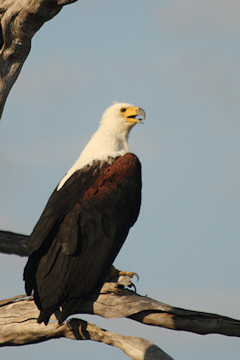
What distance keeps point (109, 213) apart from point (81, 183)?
43cm

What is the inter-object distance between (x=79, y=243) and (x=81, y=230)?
0.44 ft

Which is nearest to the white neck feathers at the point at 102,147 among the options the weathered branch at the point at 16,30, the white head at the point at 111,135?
the white head at the point at 111,135

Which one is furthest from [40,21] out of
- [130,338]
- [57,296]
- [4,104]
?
[130,338]

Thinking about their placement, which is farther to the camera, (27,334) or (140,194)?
(140,194)

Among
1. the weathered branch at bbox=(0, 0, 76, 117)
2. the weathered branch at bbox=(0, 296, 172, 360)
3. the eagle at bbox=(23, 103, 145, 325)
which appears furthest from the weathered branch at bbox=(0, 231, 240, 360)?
the weathered branch at bbox=(0, 0, 76, 117)

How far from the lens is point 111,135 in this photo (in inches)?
328

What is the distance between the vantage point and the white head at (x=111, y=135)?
8.07m

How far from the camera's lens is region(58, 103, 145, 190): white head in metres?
8.07

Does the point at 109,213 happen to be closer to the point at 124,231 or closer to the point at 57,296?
the point at 124,231

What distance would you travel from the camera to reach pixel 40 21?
802 centimetres

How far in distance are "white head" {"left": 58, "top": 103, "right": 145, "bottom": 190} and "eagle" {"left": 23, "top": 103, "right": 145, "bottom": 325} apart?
1.0 inches

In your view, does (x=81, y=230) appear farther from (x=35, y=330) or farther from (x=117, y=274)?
(x=35, y=330)

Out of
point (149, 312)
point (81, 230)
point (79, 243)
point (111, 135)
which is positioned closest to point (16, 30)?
point (111, 135)

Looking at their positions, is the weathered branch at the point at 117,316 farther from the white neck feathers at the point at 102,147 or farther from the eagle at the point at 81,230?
the white neck feathers at the point at 102,147
